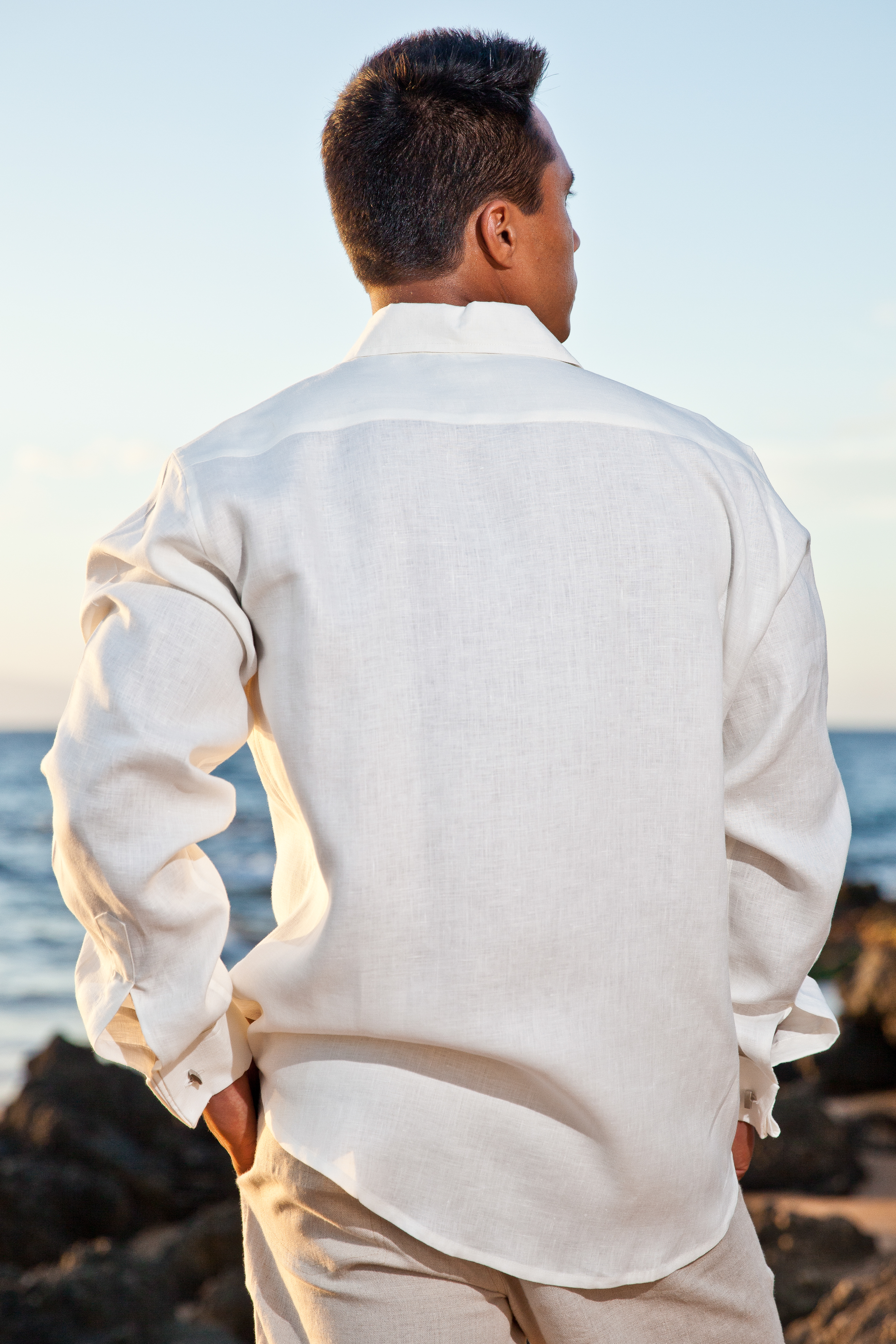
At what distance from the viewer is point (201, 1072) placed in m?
1.27

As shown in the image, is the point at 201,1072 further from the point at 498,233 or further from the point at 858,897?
the point at 858,897

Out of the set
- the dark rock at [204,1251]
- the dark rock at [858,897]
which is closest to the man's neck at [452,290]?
the dark rock at [204,1251]

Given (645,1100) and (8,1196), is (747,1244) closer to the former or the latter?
(645,1100)

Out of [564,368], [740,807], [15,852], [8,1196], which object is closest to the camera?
[564,368]

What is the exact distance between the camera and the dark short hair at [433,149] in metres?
1.30

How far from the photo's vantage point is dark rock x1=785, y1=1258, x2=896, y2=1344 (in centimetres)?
239

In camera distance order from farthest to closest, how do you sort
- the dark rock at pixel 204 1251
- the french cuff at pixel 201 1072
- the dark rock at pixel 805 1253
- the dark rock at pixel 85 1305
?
the dark rock at pixel 204 1251, the dark rock at pixel 805 1253, the dark rock at pixel 85 1305, the french cuff at pixel 201 1072

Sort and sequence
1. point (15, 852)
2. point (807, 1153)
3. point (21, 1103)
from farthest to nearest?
1. point (15, 852)
2. point (21, 1103)
3. point (807, 1153)

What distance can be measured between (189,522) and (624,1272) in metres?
0.93

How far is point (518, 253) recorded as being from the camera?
1.34m

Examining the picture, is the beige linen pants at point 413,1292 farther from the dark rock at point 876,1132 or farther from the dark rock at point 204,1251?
the dark rock at point 876,1132

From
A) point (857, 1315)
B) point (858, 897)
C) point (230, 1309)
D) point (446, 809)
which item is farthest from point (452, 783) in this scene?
point (858, 897)

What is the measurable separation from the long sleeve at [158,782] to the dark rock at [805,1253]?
9.09ft

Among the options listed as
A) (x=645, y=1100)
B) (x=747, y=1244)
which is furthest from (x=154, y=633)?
(x=747, y=1244)
